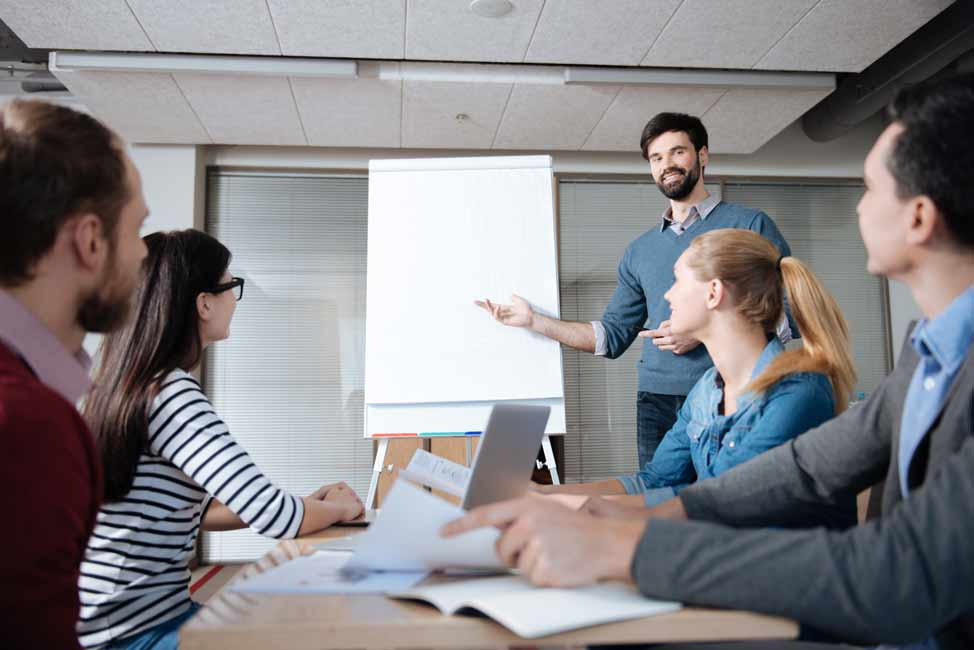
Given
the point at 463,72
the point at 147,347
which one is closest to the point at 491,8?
the point at 463,72

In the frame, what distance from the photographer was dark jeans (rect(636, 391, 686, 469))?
2469mm

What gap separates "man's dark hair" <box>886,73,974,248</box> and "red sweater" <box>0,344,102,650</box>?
929 millimetres

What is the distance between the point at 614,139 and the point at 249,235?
7.57 ft

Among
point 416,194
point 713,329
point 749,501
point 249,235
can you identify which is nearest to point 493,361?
point 416,194

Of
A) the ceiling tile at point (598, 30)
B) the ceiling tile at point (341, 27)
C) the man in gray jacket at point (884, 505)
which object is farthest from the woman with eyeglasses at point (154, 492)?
the ceiling tile at point (598, 30)

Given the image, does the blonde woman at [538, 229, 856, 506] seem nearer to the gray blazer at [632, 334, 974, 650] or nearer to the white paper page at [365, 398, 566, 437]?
the gray blazer at [632, 334, 974, 650]

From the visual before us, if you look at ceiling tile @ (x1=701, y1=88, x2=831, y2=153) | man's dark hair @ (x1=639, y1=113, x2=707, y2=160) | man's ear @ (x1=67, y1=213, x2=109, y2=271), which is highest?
ceiling tile @ (x1=701, y1=88, x2=831, y2=153)

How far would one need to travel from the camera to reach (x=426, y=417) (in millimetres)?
2637

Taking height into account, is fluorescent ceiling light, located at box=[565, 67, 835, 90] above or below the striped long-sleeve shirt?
above

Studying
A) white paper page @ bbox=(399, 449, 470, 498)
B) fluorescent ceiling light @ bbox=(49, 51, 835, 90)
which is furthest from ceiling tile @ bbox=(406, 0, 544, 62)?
white paper page @ bbox=(399, 449, 470, 498)

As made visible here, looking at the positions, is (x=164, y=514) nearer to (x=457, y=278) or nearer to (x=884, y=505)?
(x=884, y=505)

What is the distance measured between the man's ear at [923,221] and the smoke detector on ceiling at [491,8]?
236cm

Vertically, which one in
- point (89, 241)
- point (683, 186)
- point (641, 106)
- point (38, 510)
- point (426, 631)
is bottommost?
point (426, 631)

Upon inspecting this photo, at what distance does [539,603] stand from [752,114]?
383cm
